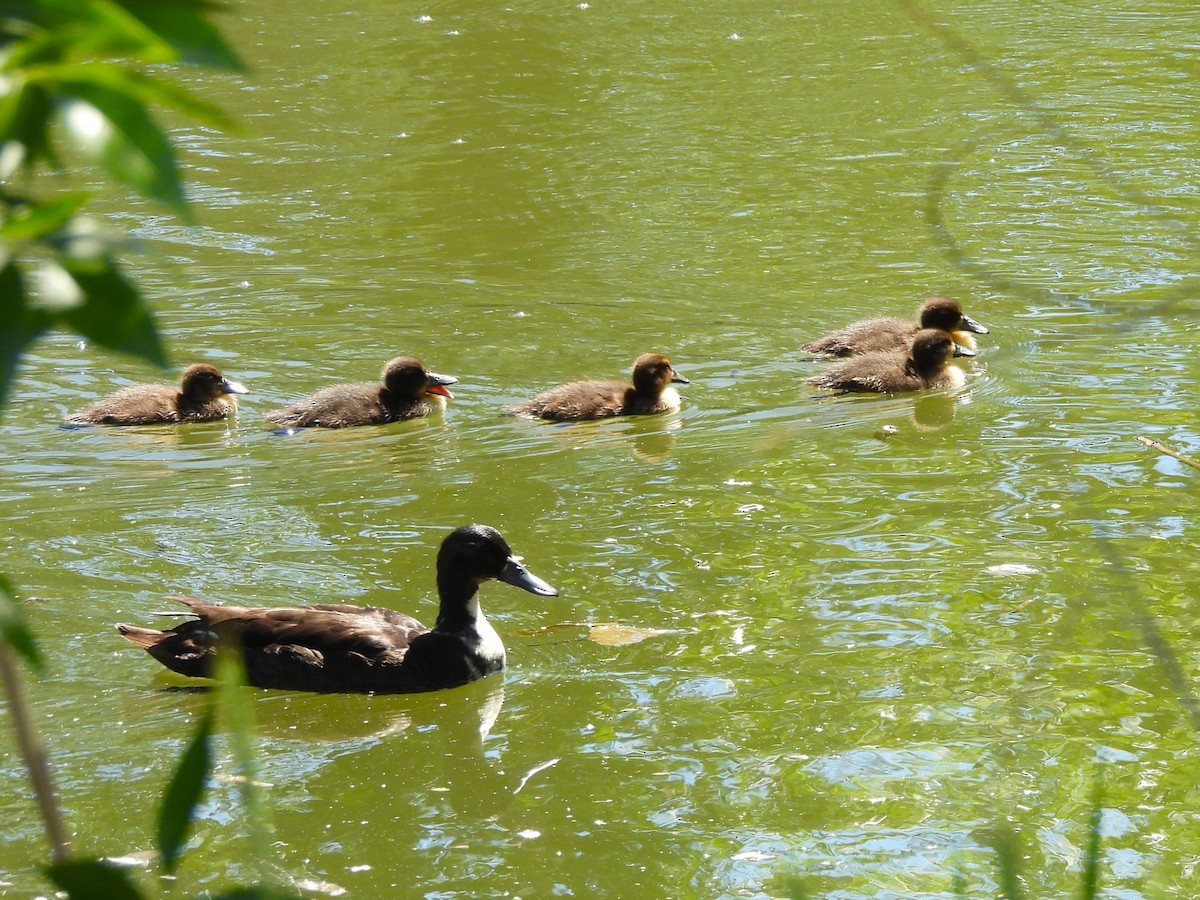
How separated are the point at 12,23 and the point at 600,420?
283 inches

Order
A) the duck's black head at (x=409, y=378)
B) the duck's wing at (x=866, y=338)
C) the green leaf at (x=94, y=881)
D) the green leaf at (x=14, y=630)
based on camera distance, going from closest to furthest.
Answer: the green leaf at (x=14, y=630), the green leaf at (x=94, y=881), the duck's black head at (x=409, y=378), the duck's wing at (x=866, y=338)

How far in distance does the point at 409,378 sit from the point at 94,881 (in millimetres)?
7214

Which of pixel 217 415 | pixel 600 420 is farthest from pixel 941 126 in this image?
pixel 217 415

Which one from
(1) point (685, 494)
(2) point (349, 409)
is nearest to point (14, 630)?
(1) point (685, 494)

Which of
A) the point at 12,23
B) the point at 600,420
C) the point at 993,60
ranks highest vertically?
the point at 12,23

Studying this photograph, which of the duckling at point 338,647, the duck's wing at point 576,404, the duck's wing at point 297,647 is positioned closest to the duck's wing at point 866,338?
the duck's wing at point 576,404

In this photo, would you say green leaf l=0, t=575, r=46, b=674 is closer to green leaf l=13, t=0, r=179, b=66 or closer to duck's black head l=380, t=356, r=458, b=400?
green leaf l=13, t=0, r=179, b=66

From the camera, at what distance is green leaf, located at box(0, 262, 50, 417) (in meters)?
0.83

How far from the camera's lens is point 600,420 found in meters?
8.06

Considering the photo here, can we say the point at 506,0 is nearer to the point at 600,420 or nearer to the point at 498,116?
the point at 498,116

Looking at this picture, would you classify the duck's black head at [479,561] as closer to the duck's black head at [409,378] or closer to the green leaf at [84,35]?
the duck's black head at [409,378]

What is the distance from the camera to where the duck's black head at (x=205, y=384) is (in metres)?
8.03

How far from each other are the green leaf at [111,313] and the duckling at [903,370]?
737 cm

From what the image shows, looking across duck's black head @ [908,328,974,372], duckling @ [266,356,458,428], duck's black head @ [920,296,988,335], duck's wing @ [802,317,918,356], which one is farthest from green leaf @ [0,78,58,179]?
duck's black head @ [920,296,988,335]
